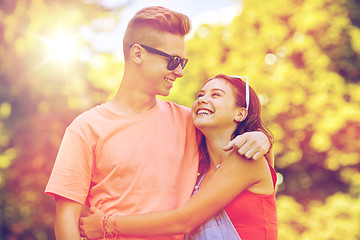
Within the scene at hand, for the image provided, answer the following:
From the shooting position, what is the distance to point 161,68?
261cm

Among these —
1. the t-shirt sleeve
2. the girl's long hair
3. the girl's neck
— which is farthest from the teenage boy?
the girl's long hair

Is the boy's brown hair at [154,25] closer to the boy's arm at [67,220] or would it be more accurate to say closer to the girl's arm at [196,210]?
the girl's arm at [196,210]

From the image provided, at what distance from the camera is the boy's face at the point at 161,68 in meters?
2.62

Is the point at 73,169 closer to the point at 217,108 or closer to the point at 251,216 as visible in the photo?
the point at 217,108

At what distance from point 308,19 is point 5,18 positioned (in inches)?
245

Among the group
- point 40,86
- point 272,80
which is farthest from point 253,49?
point 40,86

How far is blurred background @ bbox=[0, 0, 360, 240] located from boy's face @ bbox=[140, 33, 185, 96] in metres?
6.33

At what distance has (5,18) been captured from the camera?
30.2 feet

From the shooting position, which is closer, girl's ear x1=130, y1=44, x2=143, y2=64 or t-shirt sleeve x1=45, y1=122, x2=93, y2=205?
t-shirt sleeve x1=45, y1=122, x2=93, y2=205

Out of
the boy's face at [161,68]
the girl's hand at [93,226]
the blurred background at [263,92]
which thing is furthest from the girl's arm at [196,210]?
the blurred background at [263,92]

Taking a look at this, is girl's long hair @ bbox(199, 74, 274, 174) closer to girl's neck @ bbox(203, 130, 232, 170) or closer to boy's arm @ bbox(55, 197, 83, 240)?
girl's neck @ bbox(203, 130, 232, 170)

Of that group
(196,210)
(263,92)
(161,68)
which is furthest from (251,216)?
(263,92)

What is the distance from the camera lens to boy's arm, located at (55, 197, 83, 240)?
7.64ft

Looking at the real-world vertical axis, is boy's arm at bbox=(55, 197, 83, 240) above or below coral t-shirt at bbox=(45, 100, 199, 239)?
below
